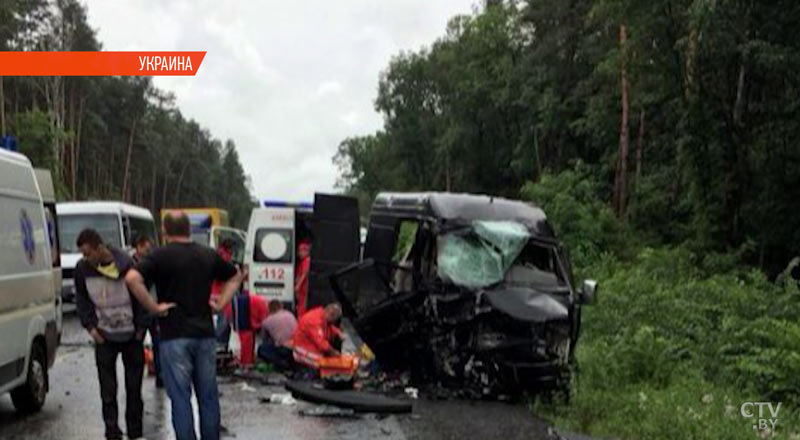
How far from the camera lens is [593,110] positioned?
1395 inches

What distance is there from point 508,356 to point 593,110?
27.0 m

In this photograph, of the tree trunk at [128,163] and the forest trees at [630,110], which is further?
the tree trunk at [128,163]

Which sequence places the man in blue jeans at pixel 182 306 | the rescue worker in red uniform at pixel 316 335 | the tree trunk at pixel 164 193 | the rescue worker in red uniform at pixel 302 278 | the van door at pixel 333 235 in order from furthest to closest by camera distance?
the tree trunk at pixel 164 193, the rescue worker in red uniform at pixel 302 278, the van door at pixel 333 235, the rescue worker in red uniform at pixel 316 335, the man in blue jeans at pixel 182 306

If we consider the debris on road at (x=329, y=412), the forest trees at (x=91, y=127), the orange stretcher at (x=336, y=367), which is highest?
the forest trees at (x=91, y=127)

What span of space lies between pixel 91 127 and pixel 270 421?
64.2 meters

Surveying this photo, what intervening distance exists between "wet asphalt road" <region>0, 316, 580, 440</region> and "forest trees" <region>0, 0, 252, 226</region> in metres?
40.2

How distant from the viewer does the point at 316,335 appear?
11.0 m

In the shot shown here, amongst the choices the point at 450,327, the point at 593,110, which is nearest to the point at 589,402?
the point at 450,327

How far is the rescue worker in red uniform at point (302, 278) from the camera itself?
14680 millimetres

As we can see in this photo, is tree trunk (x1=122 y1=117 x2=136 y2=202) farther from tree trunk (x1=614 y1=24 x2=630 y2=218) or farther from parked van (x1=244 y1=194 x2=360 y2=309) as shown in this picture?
parked van (x1=244 y1=194 x2=360 y2=309)

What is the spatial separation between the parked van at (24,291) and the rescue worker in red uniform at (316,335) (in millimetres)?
2931

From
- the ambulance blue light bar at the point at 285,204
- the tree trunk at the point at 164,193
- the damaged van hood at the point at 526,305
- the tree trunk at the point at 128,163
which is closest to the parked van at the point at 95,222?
the ambulance blue light bar at the point at 285,204

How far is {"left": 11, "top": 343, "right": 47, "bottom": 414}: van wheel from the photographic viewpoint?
859 cm

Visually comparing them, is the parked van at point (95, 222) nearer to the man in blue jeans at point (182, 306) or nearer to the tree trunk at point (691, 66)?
the tree trunk at point (691, 66)
